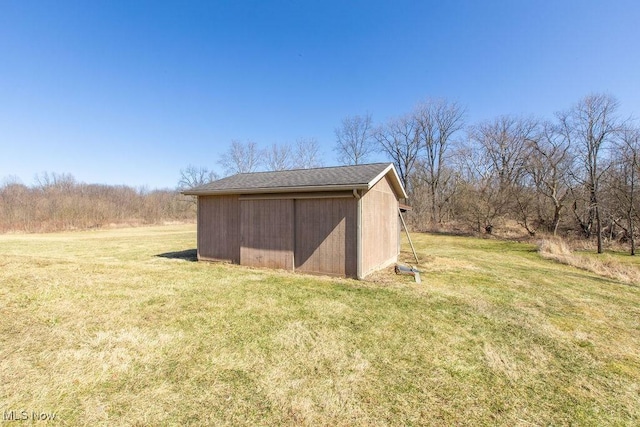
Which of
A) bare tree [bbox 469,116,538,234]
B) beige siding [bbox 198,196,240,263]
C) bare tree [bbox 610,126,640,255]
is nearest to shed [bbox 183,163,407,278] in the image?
beige siding [bbox 198,196,240,263]

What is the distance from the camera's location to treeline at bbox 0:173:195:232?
2583 centimetres

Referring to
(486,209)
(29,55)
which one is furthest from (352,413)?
(486,209)

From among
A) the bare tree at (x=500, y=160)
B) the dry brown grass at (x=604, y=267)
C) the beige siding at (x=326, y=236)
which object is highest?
the bare tree at (x=500, y=160)

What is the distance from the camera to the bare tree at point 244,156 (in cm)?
3600

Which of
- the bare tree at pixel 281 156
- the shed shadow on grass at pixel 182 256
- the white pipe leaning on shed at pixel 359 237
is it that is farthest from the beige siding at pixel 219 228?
the bare tree at pixel 281 156

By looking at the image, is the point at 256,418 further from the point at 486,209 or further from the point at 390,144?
the point at 390,144

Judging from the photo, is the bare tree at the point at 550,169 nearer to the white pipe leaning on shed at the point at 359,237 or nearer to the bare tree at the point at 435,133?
the bare tree at the point at 435,133

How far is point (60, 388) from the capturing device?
101 inches

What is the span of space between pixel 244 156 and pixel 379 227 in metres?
32.0

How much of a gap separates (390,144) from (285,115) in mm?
14302

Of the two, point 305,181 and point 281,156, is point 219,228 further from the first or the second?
point 281,156

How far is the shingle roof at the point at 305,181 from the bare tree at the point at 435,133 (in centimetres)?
2199

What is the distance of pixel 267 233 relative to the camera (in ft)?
26.3

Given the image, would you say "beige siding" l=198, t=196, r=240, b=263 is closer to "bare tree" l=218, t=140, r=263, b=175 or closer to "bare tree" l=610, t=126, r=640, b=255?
"bare tree" l=610, t=126, r=640, b=255
